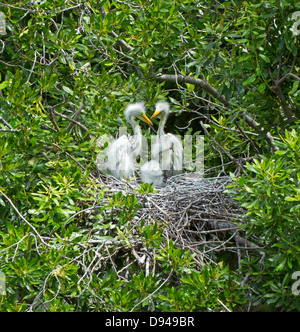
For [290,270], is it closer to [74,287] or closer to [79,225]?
[74,287]

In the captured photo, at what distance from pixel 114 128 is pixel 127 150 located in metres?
0.57

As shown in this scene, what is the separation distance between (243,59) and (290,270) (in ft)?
4.53

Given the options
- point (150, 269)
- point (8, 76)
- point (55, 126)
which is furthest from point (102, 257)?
point (8, 76)

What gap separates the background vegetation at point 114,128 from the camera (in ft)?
13.6

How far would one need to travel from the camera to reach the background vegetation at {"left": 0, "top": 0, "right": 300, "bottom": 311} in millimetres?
4137

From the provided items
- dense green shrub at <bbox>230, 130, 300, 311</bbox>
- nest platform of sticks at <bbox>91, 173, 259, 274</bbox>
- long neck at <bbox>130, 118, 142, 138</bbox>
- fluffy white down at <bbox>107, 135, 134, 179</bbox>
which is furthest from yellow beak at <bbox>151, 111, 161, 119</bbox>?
dense green shrub at <bbox>230, 130, 300, 311</bbox>

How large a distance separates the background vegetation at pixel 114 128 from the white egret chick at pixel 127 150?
1.21ft

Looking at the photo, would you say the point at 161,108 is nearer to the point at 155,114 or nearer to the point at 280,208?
the point at 155,114

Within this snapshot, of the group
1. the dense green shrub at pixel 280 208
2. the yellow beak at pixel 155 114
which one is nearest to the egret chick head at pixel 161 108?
the yellow beak at pixel 155 114

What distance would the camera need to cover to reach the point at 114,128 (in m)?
5.43

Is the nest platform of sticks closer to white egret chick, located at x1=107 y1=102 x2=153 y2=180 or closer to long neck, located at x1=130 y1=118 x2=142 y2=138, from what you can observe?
white egret chick, located at x1=107 y1=102 x2=153 y2=180

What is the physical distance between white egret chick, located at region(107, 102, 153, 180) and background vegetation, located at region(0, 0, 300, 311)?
1.21 ft

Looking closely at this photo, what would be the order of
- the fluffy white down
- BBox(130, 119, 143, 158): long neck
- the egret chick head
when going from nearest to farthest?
the fluffy white down, BBox(130, 119, 143, 158): long neck, the egret chick head

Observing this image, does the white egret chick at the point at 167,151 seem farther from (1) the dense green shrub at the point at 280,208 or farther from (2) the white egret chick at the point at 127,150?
(1) the dense green shrub at the point at 280,208
